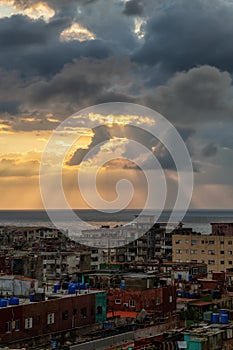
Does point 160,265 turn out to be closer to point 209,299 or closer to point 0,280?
point 209,299

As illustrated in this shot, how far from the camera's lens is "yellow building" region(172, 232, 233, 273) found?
357ft

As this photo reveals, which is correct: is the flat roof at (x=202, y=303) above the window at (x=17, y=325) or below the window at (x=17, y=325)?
above

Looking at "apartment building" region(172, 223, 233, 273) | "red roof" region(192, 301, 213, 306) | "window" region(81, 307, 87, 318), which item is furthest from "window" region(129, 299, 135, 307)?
"apartment building" region(172, 223, 233, 273)

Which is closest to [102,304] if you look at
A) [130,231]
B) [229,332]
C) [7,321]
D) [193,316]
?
[193,316]

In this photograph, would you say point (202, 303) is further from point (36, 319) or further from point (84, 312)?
point (36, 319)

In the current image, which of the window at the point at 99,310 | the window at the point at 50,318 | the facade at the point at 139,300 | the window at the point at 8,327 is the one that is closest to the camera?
the window at the point at 8,327

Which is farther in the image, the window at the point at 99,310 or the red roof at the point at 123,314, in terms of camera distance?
the red roof at the point at 123,314

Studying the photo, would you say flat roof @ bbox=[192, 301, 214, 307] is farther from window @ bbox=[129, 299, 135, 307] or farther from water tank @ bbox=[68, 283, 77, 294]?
water tank @ bbox=[68, 283, 77, 294]

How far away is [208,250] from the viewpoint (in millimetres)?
110125

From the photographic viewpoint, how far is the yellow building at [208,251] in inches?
4286

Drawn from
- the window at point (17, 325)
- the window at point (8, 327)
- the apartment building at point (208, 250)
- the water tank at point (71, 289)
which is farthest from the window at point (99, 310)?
the apartment building at point (208, 250)

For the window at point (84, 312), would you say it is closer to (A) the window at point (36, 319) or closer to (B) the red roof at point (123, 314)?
(B) the red roof at point (123, 314)

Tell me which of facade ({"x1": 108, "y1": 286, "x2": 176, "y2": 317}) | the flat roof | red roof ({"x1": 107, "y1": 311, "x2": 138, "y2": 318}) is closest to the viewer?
red roof ({"x1": 107, "y1": 311, "x2": 138, "y2": 318})

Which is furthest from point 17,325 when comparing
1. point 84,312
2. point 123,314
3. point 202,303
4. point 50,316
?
point 202,303
